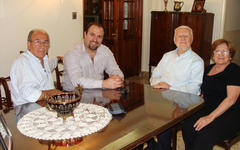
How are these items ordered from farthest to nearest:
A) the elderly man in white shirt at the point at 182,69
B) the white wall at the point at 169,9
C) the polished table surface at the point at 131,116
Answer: the white wall at the point at 169,9
the elderly man in white shirt at the point at 182,69
the polished table surface at the point at 131,116

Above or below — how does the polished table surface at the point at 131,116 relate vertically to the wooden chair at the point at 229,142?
above

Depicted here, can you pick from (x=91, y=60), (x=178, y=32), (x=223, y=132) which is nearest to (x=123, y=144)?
(x=223, y=132)

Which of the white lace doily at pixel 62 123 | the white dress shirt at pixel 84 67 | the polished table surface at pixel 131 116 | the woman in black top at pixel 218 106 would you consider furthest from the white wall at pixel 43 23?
the woman in black top at pixel 218 106

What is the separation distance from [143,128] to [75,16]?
3293mm

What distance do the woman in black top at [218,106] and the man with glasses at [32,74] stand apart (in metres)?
1.13

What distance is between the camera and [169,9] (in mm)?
5430

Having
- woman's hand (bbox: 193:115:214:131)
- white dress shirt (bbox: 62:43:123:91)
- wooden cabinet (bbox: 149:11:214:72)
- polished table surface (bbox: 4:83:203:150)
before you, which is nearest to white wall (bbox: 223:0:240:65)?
wooden cabinet (bbox: 149:11:214:72)

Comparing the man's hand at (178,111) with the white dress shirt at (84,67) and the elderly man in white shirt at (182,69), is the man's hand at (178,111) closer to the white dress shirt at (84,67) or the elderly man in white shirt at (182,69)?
the elderly man in white shirt at (182,69)

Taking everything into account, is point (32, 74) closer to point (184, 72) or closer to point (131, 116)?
point (131, 116)

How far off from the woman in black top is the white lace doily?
0.83 meters

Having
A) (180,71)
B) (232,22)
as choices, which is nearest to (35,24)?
(180,71)

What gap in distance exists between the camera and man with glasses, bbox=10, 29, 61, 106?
1880mm

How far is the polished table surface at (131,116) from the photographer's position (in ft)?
3.87

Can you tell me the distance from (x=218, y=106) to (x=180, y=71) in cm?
48
